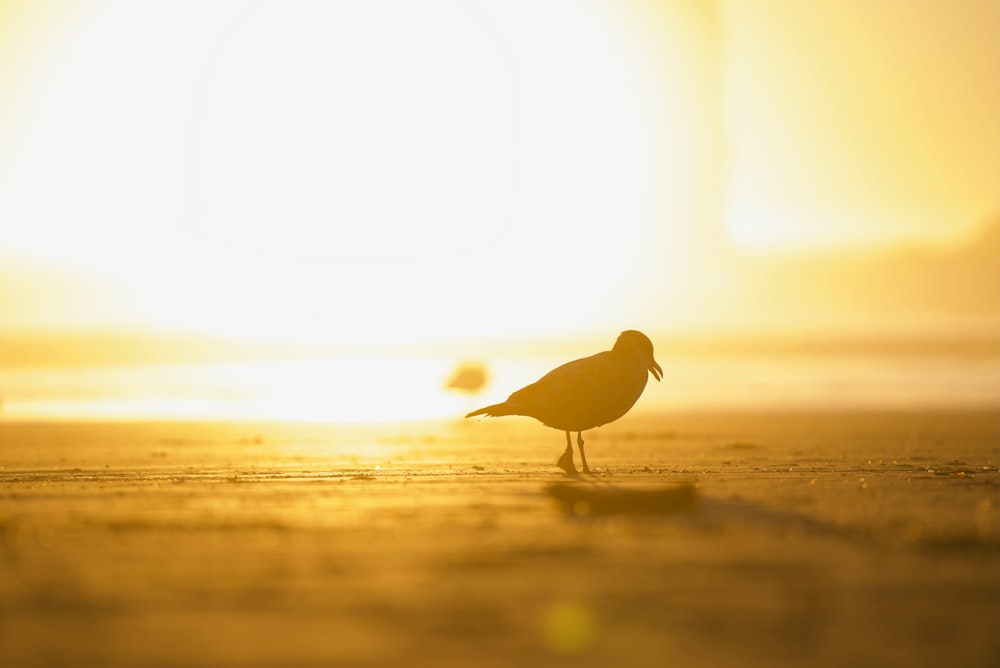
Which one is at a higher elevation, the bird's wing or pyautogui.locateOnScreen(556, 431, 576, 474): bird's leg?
the bird's wing

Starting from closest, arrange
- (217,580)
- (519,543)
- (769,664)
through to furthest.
→ (769,664), (217,580), (519,543)

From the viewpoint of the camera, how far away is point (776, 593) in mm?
7562

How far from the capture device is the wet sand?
21.0 ft

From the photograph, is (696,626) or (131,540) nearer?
(696,626)

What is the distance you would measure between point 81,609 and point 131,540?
2403 mm

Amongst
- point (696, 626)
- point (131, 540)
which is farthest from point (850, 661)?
point (131, 540)

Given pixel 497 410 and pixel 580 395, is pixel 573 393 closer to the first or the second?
pixel 580 395

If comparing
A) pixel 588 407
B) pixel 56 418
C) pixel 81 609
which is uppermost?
pixel 56 418

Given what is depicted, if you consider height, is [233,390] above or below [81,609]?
above

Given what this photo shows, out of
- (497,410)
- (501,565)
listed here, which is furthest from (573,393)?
(501,565)

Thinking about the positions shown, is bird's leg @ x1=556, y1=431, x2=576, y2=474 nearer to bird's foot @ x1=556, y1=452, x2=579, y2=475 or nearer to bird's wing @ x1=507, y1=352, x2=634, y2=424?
bird's foot @ x1=556, y1=452, x2=579, y2=475

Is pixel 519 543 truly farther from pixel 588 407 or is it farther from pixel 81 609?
pixel 588 407

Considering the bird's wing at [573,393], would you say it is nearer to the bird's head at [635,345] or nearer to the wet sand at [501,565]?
the bird's head at [635,345]

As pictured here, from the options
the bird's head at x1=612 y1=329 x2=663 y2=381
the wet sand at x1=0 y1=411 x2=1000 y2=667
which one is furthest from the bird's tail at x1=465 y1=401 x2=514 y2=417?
the bird's head at x1=612 y1=329 x2=663 y2=381
